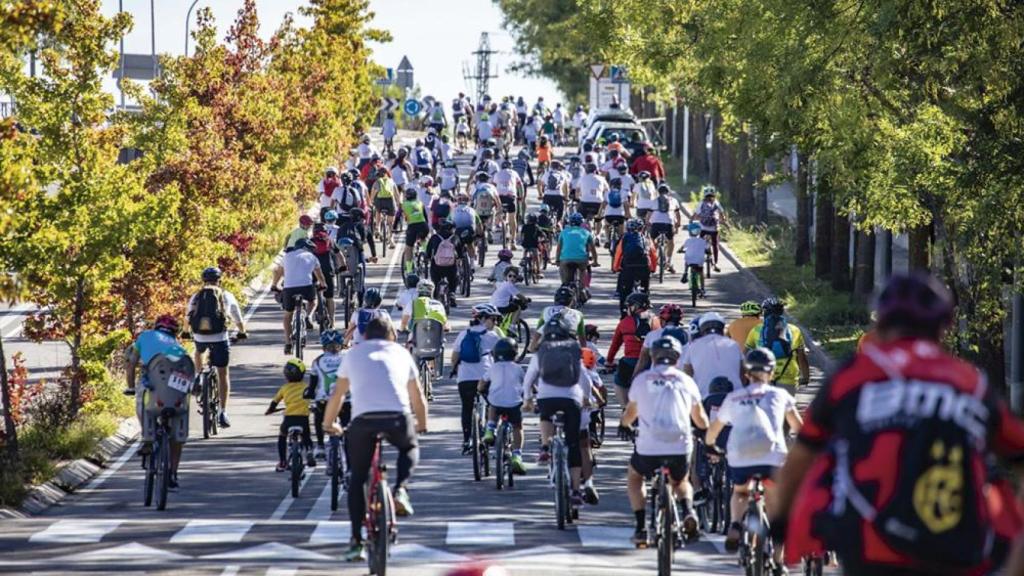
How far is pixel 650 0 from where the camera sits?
42.4m

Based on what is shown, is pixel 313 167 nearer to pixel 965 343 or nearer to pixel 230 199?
pixel 230 199

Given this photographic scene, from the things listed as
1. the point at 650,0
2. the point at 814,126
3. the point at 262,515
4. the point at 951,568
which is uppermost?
the point at 650,0

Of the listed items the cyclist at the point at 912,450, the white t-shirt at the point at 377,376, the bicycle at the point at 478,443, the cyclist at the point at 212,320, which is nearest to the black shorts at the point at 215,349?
the cyclist at the point at 212,320

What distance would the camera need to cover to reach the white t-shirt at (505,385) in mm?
19469

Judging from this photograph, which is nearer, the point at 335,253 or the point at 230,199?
the point at 335,253

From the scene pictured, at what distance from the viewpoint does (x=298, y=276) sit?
28891 millimetres

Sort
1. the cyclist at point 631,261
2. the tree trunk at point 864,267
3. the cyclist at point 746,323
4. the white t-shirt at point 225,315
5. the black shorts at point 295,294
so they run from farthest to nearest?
the tree trunk at point 864,267 → the cyclist at point 631,261 → the black shorts at point 295,294 → the white t-shirt at point 225,315 → the cyclist at point 746,323

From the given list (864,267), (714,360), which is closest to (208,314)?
(714,360)

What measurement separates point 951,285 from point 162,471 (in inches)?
501

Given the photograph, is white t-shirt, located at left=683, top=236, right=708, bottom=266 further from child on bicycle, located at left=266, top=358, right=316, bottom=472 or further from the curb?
child on bicycle, located at left=266, top=358, right=316, bottom=472

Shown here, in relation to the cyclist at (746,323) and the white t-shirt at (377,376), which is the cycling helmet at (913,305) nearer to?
the white t-shirt at (377,376)

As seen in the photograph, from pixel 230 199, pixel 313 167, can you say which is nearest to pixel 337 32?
pixel 313 167

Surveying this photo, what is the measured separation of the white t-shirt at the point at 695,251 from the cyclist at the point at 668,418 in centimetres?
2023

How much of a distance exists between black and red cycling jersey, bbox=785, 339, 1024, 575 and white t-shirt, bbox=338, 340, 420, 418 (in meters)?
6.87
